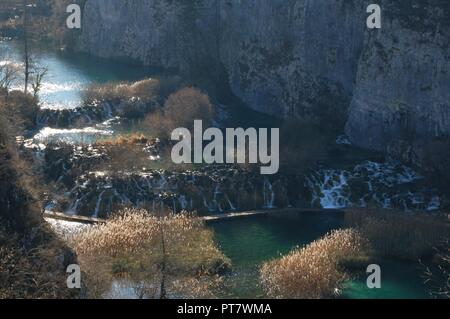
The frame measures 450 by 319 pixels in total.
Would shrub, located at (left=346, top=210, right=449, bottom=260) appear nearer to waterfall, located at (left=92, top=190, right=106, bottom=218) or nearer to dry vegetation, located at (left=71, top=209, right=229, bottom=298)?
dry vegetation, located at (left=71, top=209, right=229, bottom=298)

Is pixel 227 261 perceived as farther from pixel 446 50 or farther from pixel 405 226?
pixel 446 50

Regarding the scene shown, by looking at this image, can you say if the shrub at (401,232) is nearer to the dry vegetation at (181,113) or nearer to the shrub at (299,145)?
the shrub at (299,145)

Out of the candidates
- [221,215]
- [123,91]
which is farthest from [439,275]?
[123,91]

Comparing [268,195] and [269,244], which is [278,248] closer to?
[269,244]

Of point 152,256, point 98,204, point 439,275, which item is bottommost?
point 439,275

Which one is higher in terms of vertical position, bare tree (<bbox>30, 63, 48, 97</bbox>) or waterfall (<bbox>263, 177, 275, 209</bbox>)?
bare tree (<bbox>30, 63, 48, 97</bbox>)

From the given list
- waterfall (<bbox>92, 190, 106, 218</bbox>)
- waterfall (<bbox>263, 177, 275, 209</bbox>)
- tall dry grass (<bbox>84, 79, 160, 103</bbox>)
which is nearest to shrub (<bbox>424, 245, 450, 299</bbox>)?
waterfall (<bbox>263, 177, 275, 209</bbox>)
